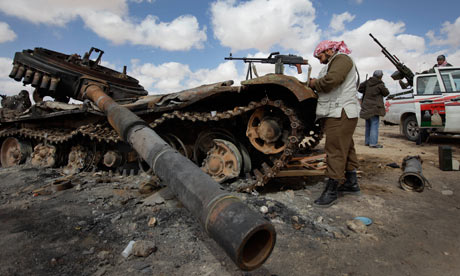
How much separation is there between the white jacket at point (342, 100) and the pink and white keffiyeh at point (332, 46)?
187 millimetres

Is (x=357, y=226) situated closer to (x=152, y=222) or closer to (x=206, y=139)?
(x=152, y=222)

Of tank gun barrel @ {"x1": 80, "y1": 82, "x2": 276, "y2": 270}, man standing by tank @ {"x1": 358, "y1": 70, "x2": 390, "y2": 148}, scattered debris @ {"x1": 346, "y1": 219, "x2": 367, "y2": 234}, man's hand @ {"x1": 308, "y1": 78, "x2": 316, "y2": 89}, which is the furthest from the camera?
man standing by tank @ {"x1": 358, "y1": 70, "x2": 390, "y2": 148}

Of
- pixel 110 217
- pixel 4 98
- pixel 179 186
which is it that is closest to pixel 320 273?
pixel 179 186

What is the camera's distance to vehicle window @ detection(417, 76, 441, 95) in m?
8.45

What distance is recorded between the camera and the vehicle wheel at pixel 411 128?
31.3 ft

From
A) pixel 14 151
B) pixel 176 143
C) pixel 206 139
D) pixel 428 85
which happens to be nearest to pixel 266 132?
pixel 206 139

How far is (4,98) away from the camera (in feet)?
27.2

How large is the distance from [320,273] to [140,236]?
1767 mm

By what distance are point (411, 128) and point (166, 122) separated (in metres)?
8.95

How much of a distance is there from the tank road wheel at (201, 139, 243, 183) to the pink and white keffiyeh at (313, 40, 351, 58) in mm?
1909

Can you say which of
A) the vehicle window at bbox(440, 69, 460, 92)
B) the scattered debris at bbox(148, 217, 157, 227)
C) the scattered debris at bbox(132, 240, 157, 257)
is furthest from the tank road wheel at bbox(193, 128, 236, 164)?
the vehicle window at bbox(440, 69, 460, 92)

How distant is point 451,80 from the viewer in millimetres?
8211

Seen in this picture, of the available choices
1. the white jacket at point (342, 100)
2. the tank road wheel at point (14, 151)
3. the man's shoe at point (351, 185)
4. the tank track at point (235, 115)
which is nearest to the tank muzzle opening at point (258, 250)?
the tank track at point (235, 115)

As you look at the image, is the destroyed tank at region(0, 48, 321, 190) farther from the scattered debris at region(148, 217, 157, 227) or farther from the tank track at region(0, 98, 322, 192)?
the scattered debris at region(148, 217, 157, 227)
